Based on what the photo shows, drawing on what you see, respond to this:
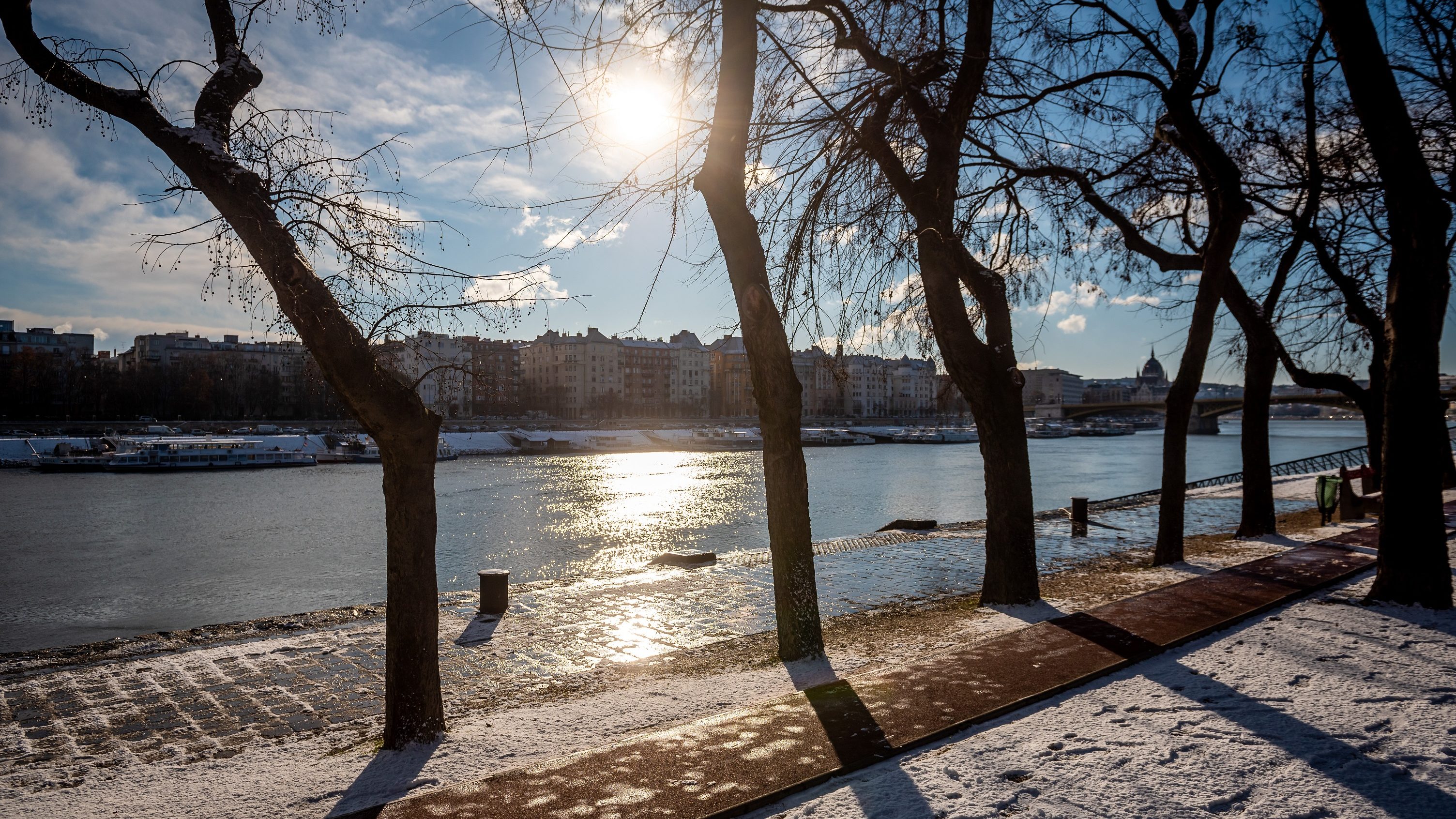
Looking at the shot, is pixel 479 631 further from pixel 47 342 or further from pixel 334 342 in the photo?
pixel 47 342

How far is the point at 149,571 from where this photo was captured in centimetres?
1764

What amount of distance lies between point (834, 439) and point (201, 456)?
176 feet

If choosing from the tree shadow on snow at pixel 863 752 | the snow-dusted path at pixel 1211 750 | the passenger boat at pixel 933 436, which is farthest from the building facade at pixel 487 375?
the passenger boat at pixel 933 436

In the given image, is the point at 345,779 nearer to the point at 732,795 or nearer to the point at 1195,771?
the point at 732,795

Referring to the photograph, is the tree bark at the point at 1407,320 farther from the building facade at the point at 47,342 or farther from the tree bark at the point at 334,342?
the building facade at the point at 47,342

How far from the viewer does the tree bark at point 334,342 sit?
4332 millimetres

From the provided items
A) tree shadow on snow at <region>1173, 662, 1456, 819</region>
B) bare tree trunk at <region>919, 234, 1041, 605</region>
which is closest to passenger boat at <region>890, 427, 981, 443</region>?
bare tree trunk at <region>919, 234, 1041, 605</region>

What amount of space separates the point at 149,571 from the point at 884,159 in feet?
59.7

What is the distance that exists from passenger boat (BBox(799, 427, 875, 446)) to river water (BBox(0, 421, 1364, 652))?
83.3 feet

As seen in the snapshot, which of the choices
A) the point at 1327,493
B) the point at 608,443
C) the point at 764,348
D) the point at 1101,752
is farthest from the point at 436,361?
the point at 608,443

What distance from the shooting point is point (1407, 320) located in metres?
6.42

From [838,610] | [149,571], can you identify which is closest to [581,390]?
[149,571]

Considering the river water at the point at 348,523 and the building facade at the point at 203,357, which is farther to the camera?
the building facade at the point at 203,357

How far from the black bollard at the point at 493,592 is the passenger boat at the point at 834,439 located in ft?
227
